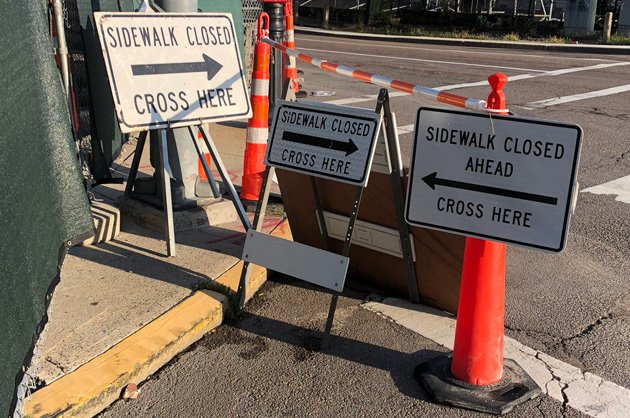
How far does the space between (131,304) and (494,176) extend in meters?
2.22

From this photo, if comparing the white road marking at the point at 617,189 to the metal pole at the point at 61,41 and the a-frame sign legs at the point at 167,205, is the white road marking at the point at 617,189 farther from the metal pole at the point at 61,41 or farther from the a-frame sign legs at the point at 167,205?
the metal pole at the point at 61,41

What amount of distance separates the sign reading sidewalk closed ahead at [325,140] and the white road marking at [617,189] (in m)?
3.85

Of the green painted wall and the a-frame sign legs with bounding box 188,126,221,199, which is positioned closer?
the green painted wall

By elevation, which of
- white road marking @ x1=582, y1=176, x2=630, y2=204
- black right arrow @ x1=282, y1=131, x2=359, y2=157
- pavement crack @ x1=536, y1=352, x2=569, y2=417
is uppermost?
black right arrow @ x1=282, y1=131, x2=359, y2=157

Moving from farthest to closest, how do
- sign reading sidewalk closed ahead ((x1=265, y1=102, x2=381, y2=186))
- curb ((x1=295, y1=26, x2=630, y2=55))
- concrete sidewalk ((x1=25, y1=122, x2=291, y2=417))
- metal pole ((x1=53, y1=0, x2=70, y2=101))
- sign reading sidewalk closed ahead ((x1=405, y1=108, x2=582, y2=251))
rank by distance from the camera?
curb ((x1=295, y1=26, x2=630, y2=55)), metal pole ((x1=53, y1=0, x2=70, y2=101)), sign reading sidewalk closed ahead ((x1=265, y1=102, x2=381, y2=186)), concrete sidewalk ((x1=25, y1=122, x2=291, y2=417)), sign reading sidewalk closed ahead ((x1=405, y1=108, x2=582, y2=251))

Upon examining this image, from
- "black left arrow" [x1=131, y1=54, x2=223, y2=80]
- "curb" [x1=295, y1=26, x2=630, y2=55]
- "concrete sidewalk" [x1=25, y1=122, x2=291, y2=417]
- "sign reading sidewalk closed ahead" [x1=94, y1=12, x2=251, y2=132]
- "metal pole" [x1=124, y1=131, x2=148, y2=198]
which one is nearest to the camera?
"concrete sidewalk" [x1=25, y1=122, x2=291, y2=417]

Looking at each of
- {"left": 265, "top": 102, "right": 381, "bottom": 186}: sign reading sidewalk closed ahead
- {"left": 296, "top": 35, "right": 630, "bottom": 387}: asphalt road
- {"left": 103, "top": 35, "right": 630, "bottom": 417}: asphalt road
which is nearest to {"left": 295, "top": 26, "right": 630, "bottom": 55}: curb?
{"left": 296, "top": 35, "right": 630, "bottom": 387}: asphalt road

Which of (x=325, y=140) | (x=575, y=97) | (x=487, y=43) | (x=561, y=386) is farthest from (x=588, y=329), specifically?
(x=487, y=43)

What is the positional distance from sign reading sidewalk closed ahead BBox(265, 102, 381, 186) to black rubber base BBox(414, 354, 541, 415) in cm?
107

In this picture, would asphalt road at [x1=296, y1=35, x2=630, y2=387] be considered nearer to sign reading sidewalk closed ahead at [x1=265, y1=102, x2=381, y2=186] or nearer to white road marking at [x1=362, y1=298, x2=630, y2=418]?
Result: white road marking at [x1=362, y1=298, x2=630, y2=418]

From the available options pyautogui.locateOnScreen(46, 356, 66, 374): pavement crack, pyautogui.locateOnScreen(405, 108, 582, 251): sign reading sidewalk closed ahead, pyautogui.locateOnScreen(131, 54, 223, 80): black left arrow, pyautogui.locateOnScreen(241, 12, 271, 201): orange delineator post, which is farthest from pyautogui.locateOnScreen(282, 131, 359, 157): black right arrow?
pyautogui.locateOnScreen(241, 12, 271, 201): orange delineator post

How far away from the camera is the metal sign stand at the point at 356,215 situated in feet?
14.3

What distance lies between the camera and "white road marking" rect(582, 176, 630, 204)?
728cm

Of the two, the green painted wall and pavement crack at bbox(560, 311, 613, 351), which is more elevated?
the green painted wall
